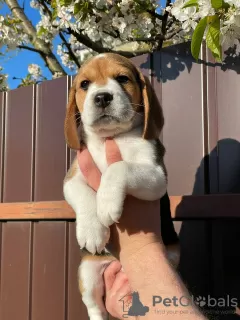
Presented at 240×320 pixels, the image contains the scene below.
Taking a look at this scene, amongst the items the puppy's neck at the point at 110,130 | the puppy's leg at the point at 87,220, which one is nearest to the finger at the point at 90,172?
the puppy's leg at the point at 87,220

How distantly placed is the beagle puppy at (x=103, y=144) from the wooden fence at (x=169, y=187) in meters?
0.37

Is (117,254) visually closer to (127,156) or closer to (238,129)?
(127,156)

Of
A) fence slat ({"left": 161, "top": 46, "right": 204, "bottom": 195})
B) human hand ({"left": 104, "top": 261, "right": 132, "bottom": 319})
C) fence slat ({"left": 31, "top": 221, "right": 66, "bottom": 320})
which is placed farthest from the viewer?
fence slat ({"left": 31, "top": 221, "right": 66, "bottom": 320})

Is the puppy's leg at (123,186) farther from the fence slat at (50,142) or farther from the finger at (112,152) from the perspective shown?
the fence slat at (50,142)

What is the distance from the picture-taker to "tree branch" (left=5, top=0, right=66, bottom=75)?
16.2 feet

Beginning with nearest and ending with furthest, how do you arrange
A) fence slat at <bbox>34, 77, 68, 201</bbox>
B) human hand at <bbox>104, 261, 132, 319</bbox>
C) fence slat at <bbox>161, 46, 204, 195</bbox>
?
human hand at <bbox>104, 261, 132, 319</bbox>, fence slat at <bbox>161, 46, 204, 195</bbox>, fence slat at <bbox>34, 77, 68, 201</bbox>

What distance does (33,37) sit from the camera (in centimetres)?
491

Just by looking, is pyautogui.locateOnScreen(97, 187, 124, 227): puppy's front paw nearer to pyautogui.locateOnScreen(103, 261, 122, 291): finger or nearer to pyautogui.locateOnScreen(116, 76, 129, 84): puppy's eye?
pyautogui.locateOnScreen(103, 261, 122, 291): finger

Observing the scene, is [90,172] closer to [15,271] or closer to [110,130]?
[110,130]

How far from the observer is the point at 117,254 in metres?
2.29

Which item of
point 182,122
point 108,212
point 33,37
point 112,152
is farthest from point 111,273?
point 33,37

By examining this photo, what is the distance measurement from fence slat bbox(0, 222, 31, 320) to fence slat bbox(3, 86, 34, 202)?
295mm

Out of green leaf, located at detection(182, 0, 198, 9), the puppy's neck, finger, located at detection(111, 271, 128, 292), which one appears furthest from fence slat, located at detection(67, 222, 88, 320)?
green leaf, located at detection(182, 0, 198, 9)

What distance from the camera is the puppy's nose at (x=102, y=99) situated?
7.23 ft
